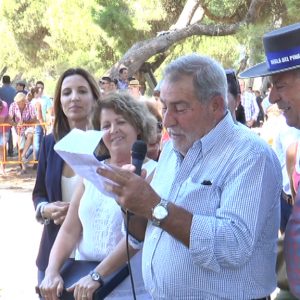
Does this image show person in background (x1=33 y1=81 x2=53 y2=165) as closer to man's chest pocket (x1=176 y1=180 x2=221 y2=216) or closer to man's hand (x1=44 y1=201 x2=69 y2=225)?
man's hand (x1=44 y1=201 x2=69 y2=225)

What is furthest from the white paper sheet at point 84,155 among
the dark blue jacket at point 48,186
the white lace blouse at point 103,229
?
the dark blue jacket at point 48,186

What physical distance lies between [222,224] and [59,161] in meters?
1.71

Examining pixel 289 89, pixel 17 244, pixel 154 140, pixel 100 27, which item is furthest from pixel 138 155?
pixel 100 27

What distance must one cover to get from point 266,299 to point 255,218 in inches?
16.8

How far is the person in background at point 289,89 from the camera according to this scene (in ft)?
7.28

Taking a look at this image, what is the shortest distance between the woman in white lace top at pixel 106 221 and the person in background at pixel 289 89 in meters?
0.86

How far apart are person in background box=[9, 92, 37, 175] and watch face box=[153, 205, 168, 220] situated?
11.4 metres

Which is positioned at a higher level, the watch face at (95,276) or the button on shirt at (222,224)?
the button on shirt at (222,224)

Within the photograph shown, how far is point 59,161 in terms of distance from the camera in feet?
11.7

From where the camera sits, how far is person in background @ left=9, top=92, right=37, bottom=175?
1323cm

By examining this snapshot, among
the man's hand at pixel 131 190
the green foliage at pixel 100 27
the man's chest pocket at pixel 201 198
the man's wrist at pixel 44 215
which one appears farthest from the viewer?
the green foliage at pixel 100 27

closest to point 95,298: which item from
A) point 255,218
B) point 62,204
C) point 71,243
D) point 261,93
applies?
point 71,243

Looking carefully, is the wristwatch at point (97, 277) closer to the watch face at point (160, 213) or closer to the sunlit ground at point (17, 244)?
the watch face at point (160, 213)

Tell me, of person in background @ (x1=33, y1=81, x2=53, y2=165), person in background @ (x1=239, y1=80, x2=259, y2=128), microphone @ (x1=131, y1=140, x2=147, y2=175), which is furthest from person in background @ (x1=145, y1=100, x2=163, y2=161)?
person in background @ (x1=239, y1=80, x2=259, y2=128)
